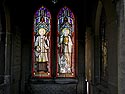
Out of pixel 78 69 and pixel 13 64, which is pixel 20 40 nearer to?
pixel 13 64

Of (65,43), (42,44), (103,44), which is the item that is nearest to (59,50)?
(65,43)

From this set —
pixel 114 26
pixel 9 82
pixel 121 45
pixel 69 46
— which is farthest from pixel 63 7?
pixel 121 45

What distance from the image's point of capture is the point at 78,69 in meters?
11.0

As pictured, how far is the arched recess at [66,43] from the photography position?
11219mm

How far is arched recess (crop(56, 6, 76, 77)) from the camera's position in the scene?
1122cm

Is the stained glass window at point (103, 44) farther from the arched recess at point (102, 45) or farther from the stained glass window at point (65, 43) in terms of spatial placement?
the stained glass window at point (65, 43)

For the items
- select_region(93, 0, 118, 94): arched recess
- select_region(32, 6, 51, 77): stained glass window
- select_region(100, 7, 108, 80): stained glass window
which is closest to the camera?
select_region(93, 0, 118, 94): arched recess

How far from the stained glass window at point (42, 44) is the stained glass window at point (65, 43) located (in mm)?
430

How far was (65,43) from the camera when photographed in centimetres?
1137

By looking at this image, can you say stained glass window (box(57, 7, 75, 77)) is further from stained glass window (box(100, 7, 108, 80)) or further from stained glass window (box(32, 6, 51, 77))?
stained glass window (box(100, 7, 108, 80))

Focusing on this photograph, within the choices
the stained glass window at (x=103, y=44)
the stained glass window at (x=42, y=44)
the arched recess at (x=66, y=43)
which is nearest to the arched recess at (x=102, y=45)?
the stained glass window at (x=103, y=44)

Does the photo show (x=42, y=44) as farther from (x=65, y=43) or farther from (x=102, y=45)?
(x=102, y=45)

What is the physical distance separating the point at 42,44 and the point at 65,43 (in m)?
0.99

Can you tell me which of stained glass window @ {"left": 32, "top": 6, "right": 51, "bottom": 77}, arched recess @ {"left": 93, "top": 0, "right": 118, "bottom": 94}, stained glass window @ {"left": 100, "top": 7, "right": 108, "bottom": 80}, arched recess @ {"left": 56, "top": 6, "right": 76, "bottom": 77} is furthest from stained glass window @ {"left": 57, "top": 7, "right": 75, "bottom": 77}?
stained glass window @ {"left": 100, "top": 7, "right": 108, "bottom": 80}
